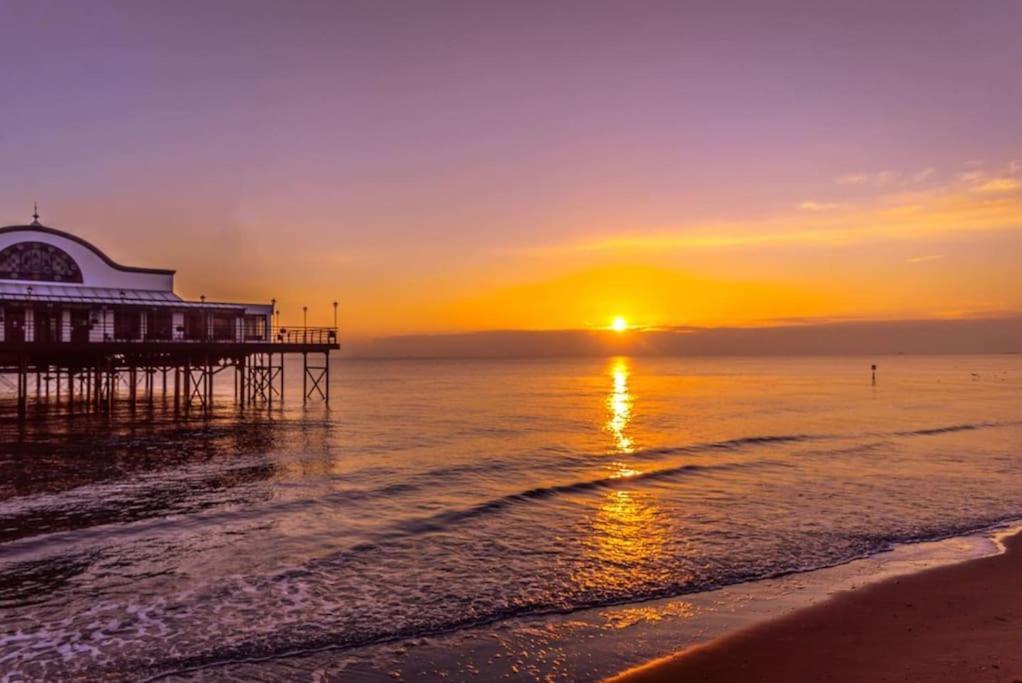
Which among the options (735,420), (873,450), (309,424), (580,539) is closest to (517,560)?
(580,539)

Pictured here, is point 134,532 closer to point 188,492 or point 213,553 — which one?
point 213,553

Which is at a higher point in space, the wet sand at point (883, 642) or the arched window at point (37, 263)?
the arched window at point (37, 263)

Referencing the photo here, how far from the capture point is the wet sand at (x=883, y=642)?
28.0ft

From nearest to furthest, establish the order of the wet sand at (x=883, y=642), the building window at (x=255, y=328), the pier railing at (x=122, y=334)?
the wet sand at (x=883, y=642), the pier railing at (x=122, y=334), the building window at (x=255, y=328)

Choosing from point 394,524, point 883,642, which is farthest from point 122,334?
point 883,642

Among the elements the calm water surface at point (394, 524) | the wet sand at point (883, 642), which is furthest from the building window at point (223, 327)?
the wet sand at point (883, 642)

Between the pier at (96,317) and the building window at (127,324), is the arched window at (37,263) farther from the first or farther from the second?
the building window at (127,324)

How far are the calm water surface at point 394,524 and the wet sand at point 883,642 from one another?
2.24 meters

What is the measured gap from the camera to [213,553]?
14680 mm

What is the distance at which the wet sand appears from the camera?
8531 millimetres

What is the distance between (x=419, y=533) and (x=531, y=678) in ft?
26.5

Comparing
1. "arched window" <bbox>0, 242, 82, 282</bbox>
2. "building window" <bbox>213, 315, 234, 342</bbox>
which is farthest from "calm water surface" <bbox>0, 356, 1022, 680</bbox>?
"building window" <bbox>213, 315, 234, 342</bbox>

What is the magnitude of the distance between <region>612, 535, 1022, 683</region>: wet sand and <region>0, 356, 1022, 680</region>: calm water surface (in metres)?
2.24

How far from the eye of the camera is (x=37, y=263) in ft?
139
